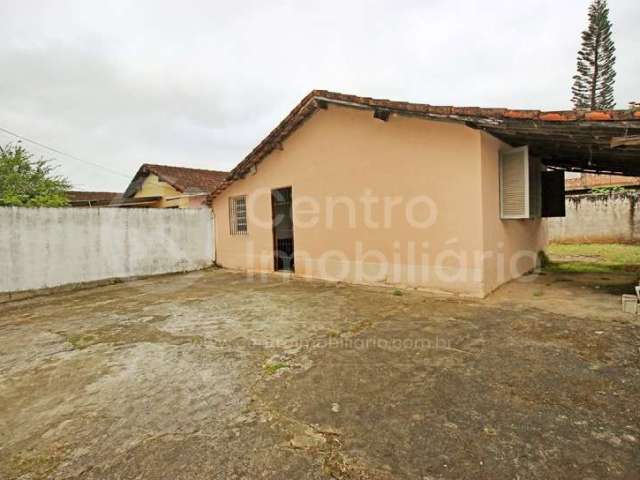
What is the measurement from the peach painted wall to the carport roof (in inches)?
15.7

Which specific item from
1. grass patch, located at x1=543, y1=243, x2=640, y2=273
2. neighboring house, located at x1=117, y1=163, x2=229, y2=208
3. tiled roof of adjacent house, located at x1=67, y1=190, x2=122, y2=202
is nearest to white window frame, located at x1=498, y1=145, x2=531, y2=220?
grass patch, located at x1=543, y1=243, x2=640, y2=273

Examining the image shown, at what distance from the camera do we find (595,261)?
9.27 metres

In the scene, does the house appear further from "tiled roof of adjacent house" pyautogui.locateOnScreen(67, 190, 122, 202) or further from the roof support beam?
"tiled roof of adjacent house" pyautogui.locateOnScreen(67, 190, 122, 202)

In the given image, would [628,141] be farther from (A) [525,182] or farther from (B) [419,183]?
(B) [419,183]

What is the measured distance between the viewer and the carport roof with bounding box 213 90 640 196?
12.5 feet

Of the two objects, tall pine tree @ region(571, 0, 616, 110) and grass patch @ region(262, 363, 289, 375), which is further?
tall pine tree @ region(571, 0, 616, 110)

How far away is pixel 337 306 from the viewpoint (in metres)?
5.45

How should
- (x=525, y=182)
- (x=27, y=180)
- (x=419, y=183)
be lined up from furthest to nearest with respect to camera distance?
(x=27, y=180) → (x=419, y=183) → (x=525, y=182)

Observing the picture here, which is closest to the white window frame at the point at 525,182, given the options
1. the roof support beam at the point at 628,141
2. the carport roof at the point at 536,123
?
the carport roof at the point at 536,123

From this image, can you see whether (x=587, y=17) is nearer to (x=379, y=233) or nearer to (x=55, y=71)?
(x=379, y=233)

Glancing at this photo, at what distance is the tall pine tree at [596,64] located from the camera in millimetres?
19609

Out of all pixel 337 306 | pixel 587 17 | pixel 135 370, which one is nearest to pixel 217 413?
pixel 135 370

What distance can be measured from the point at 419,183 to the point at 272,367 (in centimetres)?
437

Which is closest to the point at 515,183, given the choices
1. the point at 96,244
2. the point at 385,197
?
the point at 385,197
